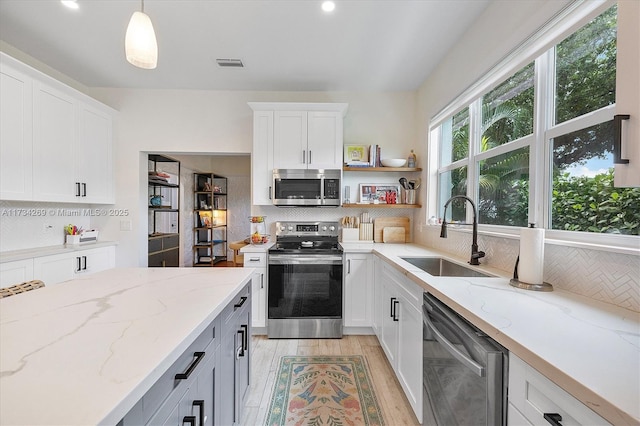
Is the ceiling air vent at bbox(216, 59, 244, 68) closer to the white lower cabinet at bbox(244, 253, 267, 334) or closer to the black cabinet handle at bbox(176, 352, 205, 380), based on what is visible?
the white lower cabinet at bbox(244, 253, 267, 334)

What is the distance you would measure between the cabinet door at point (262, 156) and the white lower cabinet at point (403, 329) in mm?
1559

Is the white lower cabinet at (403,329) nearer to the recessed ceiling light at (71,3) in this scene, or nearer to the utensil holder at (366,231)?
the utensil holder at (366,231)

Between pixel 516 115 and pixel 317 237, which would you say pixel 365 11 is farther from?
pixel 317 237

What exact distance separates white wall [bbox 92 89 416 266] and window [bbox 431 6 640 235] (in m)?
1.42

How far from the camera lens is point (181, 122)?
3.33 metres

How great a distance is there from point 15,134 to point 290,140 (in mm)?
2331

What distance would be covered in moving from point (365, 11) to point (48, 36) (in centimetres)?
268

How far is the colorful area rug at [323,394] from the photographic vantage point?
5.62 ft

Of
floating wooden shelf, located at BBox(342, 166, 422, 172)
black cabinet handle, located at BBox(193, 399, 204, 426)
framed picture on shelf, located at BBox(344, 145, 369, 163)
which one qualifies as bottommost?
black cabinet handle, located at BBox(193, 399, 204, 426)

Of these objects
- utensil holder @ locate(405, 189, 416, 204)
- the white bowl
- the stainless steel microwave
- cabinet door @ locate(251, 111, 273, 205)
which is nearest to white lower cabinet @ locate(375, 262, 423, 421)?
the stainless steel microwave

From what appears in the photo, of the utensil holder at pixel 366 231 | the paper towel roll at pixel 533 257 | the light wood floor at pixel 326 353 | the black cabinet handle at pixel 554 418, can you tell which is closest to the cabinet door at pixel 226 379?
the light wood floor at pixel 326 353

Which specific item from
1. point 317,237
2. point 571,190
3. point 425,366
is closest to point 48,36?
point 317,237

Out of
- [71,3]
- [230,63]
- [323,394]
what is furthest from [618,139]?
[71,3]

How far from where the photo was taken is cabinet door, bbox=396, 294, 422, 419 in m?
1.56
